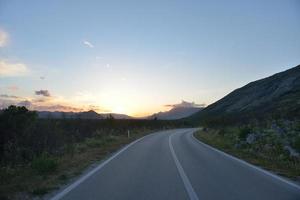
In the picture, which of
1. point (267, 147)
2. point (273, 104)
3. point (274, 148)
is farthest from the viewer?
point (273, 104)

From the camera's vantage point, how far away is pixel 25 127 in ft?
59.6

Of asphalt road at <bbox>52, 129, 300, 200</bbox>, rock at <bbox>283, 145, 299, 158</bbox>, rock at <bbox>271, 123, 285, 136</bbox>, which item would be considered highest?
rock at <bbox>271, 123, 285, 136</bbox>

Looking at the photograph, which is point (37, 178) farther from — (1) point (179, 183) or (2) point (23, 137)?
(2) point (23, 137)

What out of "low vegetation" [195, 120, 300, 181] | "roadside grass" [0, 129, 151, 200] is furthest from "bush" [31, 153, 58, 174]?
"low vegetation" [195, 120, 300, 181]

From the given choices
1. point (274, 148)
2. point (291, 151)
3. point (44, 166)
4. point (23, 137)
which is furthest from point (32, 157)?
point (274, 148)

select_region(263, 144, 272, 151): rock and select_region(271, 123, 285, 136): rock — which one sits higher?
select_region(271, 123, 285, 136): rock

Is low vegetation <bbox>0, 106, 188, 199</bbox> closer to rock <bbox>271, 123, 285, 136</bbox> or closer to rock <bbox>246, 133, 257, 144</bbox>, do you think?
rock <bbox>246, 133, 257, 144</bbox>

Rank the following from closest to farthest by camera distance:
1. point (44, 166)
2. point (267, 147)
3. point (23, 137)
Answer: point (44, 166), point (23, 137), point (267, 147)

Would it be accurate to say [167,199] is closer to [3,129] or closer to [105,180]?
[105,180]

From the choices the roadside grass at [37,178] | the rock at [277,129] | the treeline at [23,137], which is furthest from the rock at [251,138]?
the roadside grass at [37,178]

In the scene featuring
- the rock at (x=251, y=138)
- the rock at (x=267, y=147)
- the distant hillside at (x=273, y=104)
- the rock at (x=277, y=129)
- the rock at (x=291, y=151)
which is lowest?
the rock at (x=291, y=151)

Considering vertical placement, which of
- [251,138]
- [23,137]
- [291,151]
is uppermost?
[251,138]

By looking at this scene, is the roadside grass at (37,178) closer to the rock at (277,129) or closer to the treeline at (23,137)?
the treeline at (23,137)

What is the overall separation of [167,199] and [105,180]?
317cm
